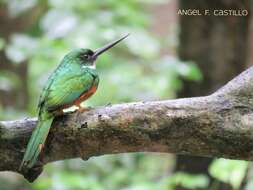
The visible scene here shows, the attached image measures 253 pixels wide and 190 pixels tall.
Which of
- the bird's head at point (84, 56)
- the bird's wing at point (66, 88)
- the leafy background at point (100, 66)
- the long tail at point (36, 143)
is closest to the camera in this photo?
the long tail at point (36, 143)

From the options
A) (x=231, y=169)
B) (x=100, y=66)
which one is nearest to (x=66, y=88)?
(x=231, y=169)

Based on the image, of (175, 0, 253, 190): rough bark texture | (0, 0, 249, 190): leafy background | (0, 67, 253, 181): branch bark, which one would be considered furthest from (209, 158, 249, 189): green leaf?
(175, 0, 253, 190): rough bark texture

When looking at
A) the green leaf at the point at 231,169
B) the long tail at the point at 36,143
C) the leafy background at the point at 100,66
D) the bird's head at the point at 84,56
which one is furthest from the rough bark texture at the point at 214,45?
the long tail at the point at 36,143

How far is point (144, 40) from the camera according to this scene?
11.1 ft

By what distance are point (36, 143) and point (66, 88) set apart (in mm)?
331

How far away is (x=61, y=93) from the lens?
200cm

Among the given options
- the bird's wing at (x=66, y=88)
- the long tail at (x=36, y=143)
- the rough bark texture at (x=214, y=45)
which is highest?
the bird's wing at (x=66, y=88)


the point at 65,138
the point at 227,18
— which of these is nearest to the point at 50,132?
the point at 65,138

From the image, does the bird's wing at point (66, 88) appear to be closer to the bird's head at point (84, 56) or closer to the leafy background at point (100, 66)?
the bird's head at point (84, 56)

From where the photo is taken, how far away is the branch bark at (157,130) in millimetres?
1734

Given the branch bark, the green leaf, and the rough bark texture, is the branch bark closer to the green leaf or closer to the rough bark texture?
the green leaf

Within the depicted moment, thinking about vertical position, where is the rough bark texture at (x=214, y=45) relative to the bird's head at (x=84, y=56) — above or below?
below

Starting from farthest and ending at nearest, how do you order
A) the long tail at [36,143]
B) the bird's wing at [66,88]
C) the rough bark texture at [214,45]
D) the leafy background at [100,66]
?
the rough bark texture at [214,45], the leafy background at [100,66], the bird's wing at [66,88], the long tail at [36,143]

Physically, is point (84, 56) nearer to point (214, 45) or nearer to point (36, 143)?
point (36, 143)
